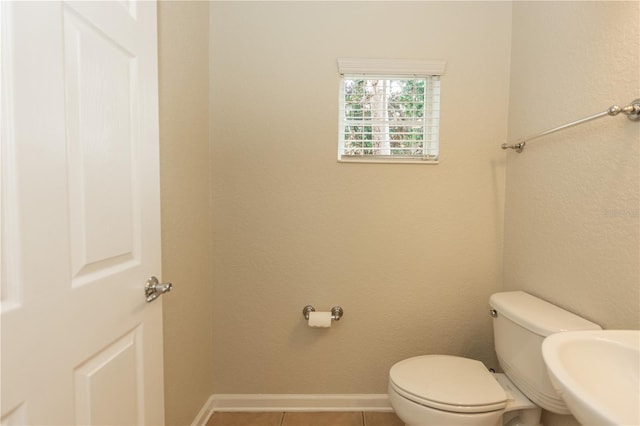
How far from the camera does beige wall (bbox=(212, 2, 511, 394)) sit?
159 cm

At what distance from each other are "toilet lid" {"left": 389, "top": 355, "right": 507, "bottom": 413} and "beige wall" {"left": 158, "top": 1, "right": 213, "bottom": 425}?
0.91m

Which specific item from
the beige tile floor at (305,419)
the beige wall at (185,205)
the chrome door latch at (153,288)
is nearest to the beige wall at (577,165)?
the beige tile floor at (305,419)

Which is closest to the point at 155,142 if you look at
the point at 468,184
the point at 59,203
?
Result: the point at 59,203

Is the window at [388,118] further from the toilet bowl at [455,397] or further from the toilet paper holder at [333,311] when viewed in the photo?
the toilet bowl at [455,397]

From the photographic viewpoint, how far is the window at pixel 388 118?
164 cm

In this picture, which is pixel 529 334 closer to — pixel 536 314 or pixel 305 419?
pixel 536 314

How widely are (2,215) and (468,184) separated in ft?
5.66

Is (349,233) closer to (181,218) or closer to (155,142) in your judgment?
(181,218)

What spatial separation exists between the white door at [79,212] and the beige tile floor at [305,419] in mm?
771

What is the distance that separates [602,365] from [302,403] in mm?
1369

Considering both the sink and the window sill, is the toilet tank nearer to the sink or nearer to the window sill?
the sink

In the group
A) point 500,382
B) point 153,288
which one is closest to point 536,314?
point 500,382

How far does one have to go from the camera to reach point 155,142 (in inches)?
38.0

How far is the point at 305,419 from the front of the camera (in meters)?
1.61
